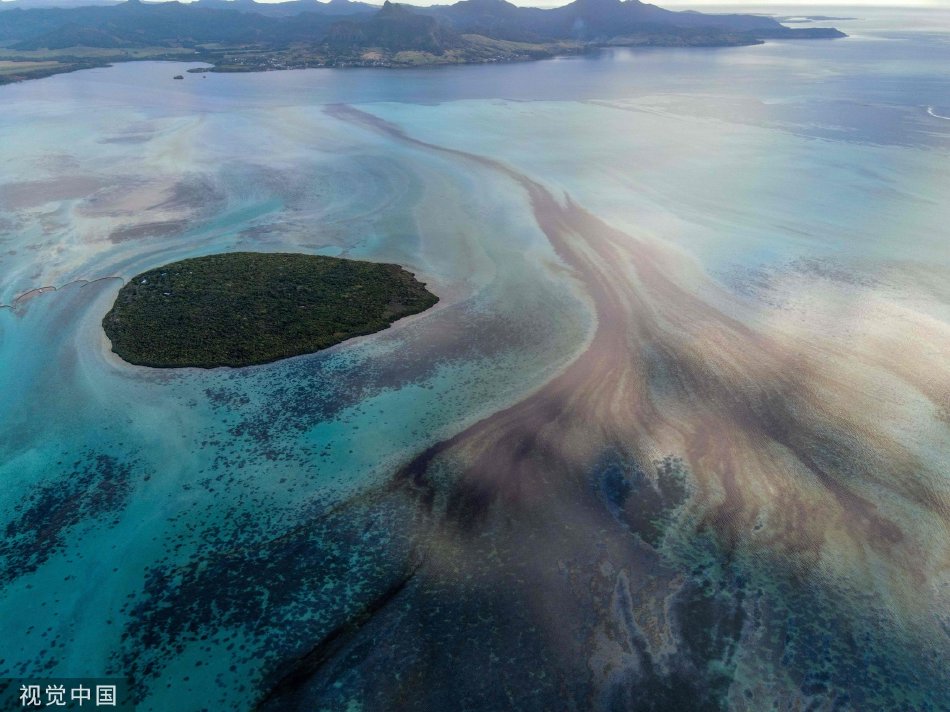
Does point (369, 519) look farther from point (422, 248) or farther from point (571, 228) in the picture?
point (571, 228)

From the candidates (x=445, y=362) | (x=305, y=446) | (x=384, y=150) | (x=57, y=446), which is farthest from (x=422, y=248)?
(x=384, y=150)

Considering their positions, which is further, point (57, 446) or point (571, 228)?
point (571, 228)

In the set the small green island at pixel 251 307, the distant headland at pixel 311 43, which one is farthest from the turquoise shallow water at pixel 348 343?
the distant headland at pixel 311 43

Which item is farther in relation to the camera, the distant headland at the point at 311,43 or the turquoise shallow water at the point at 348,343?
the distant headland at the point at 311,43

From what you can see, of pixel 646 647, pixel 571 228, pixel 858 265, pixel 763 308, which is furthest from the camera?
pixel 571 228

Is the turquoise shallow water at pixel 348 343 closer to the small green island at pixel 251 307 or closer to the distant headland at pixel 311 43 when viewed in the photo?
the small green island at pixel 251 307

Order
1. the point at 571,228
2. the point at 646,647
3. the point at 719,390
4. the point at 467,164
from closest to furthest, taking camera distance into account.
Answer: the point at 646,647 < the point at 719,390 < the point at 571,228 < the point at 467,164
